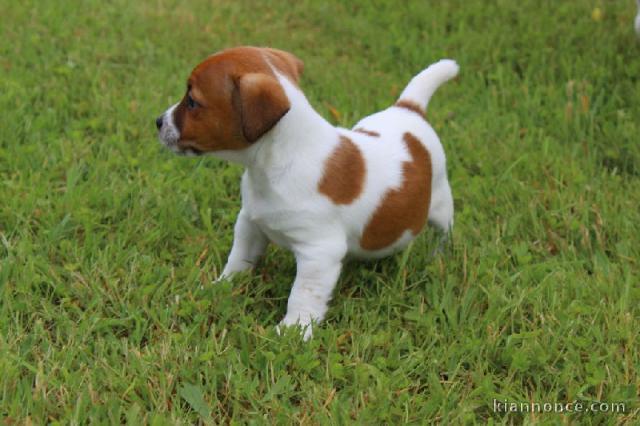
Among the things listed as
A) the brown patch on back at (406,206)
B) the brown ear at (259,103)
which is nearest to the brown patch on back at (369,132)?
the brown patch on back at (406,206)

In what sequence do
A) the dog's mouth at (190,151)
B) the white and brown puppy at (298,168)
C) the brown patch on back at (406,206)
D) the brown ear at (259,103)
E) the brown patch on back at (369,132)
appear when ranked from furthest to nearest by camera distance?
the brown patch on back at (369,132), the brown patch on back at (406,206), the dog's mouth at (190,151), the white and brown puppy at (298,168), the brown ear at (259,103)

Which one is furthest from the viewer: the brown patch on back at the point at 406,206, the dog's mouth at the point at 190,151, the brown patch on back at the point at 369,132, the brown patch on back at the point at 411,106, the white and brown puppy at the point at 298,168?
the brown patch on back at the point at 411,106

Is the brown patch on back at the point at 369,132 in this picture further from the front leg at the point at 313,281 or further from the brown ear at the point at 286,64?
the front leg at the point at 313,281

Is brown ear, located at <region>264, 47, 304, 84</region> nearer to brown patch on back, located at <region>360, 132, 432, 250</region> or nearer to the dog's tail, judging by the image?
brown patch on back, located at <region>360, 132, 432, 250</region>

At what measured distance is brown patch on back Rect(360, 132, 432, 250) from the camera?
3.24 m

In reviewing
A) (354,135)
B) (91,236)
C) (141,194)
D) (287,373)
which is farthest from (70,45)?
(287,373)

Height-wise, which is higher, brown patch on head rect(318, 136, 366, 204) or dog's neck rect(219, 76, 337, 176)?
dog's neck rect(219, 76, 337, 176)

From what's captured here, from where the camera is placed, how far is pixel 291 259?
12.0 ft

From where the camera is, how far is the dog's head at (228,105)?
2.75 metres

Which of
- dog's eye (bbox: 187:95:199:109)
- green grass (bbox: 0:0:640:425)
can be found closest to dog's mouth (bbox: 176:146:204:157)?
dog's eye (bbox: 187:95:199:109)

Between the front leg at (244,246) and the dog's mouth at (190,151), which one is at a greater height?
the dog's mouth at (190,151)

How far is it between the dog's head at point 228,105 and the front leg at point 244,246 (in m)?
0.44

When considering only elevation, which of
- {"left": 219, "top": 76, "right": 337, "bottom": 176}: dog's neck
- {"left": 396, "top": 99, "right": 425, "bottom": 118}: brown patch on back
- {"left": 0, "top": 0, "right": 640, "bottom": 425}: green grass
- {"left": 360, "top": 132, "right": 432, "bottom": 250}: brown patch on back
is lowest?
{"left": 0, "top": 0, "right": 640, "bottom": 425}: green grass

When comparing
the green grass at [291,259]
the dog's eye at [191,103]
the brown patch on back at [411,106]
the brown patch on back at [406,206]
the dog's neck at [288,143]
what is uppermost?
the dog's eye at [191,103]
